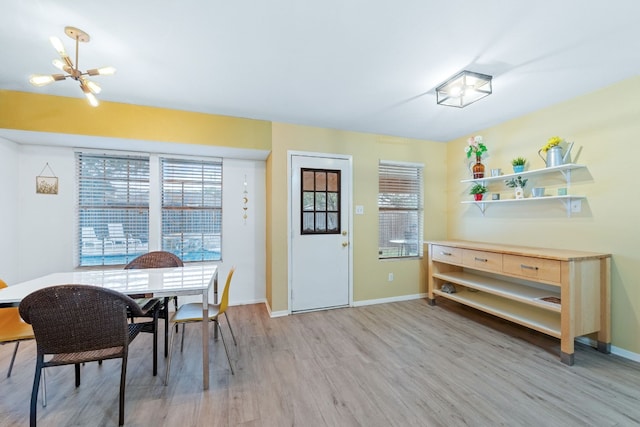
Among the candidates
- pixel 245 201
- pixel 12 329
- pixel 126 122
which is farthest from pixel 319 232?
pixel 12 329

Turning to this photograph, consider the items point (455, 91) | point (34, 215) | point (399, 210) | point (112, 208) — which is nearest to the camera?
point (455, 91)

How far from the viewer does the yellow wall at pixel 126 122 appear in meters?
2.54

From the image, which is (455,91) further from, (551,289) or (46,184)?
(46,184)

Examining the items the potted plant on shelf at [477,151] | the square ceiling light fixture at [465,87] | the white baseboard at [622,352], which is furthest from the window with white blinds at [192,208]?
the white baseboard at [622,352]

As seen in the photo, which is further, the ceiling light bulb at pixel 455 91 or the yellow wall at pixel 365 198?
the yellow wall at pixel 365 198

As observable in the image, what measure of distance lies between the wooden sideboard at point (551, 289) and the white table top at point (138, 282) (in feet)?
9.29

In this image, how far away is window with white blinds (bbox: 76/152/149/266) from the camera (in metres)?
3.26

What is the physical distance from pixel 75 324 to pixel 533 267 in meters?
3.53

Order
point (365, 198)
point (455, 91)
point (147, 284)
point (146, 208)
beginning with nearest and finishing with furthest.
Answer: point (147, 284) < point (455, 91) < point (146, 208) < point (365, 198)

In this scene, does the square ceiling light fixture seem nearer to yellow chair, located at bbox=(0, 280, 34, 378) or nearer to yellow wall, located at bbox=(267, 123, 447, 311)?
yellow wall, located at bbox=(267, 123, 447, 311)

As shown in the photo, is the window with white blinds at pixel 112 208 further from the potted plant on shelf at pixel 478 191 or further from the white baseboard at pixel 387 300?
the potted plant on shelf at pixel 478 191


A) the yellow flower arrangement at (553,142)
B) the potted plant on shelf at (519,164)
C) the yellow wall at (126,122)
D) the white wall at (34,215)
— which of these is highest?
the yellow wall at (126,122)

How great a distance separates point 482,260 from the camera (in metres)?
2.97

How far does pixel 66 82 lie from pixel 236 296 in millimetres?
2955
